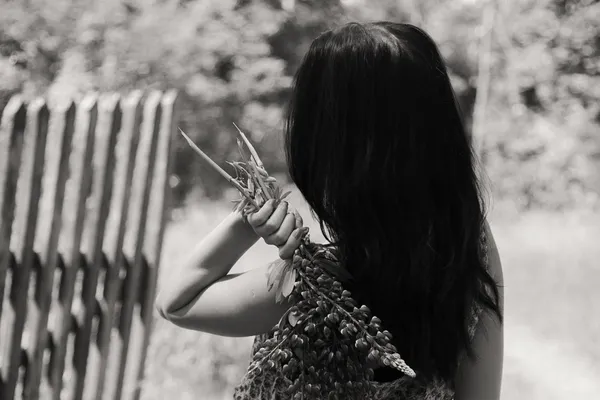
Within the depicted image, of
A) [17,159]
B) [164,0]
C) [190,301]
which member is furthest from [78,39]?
[190,301]

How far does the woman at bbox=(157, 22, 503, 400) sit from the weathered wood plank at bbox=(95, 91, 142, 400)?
2.14 metres

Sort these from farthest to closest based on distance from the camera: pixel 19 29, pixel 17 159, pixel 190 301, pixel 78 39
→ 1. pixel 78 39
2. pixel 19 29
3. pixel 17 159
4. pixel 190 301

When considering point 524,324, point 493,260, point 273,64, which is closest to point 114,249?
point 493,260

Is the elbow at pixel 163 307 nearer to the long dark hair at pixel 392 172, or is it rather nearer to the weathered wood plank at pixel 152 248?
the long dark hair at pixel 392 172

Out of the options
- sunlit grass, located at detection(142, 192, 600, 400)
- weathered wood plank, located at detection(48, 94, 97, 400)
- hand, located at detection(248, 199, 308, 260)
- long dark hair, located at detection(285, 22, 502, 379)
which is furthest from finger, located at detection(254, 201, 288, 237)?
sunlit grass, located at detection(142, 192, 600, 400)

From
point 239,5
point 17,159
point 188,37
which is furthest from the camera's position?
point 239,5

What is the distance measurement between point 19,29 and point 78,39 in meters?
0.65

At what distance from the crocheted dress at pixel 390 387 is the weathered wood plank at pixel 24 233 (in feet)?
6.39

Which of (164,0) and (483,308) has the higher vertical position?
(164,0)

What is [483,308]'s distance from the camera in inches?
58.7

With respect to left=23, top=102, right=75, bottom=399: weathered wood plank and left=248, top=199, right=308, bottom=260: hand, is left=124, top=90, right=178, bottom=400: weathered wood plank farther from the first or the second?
left=248, top=199, right=308, bottom=260: hand

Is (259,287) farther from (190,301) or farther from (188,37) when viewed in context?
(188,37)

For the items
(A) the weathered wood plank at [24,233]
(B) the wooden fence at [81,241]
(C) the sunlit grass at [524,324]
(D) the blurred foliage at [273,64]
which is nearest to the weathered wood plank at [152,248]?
(B) the wooden fence at [81,241]

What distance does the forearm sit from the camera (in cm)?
143
